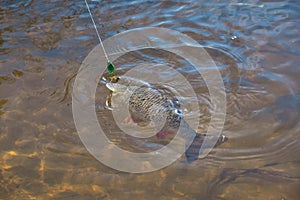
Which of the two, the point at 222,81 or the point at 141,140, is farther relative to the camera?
the point at 222,81

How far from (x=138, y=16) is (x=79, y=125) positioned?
2820 millimetres

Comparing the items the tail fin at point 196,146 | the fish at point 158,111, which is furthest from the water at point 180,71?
the fish at point 158,111

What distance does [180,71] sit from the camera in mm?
4812

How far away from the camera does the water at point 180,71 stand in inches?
132

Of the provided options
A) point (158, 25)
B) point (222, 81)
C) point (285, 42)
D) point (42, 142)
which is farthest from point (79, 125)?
point (285, 42)

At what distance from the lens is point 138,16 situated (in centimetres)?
617

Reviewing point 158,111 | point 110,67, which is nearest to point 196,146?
point 158,111

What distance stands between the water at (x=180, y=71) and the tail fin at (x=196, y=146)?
0.07 metres

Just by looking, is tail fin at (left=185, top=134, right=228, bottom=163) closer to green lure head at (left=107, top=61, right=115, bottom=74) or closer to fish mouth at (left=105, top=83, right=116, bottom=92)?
fish mouth at (left=105, top=83, right=116, bottom=92)

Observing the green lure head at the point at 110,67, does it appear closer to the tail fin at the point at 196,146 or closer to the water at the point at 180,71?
the water at the point at 180,71

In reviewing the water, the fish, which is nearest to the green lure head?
the fish

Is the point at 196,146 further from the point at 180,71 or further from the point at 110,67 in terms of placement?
the point at 110,67

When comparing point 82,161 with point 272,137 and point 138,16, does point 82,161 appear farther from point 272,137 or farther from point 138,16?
point 138,16

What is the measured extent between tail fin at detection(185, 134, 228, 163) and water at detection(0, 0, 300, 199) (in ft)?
0.23
